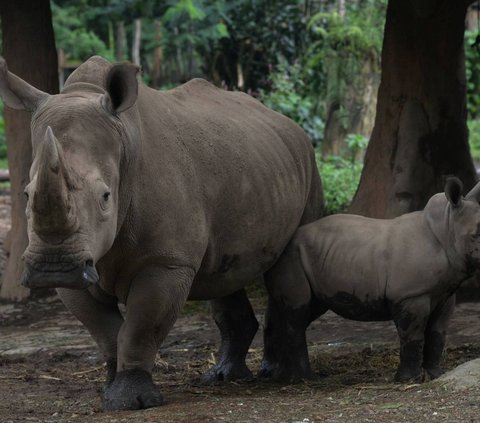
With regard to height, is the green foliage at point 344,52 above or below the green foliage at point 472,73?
above

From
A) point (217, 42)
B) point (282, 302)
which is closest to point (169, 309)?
point (282, 302)

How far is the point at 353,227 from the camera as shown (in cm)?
657

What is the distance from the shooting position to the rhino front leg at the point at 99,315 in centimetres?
597

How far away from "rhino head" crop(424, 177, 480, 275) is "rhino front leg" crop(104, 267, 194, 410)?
1396 mm

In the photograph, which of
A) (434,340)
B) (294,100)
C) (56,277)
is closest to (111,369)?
(56,277)

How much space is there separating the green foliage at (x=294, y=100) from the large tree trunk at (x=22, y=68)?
818 cm

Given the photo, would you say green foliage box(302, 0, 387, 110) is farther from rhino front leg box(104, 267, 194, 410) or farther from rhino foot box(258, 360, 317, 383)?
rhino front leg box(104, 267, 194, 410)

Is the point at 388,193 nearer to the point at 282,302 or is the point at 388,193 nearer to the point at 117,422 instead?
the point at 282,302

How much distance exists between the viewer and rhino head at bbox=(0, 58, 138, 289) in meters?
4.75

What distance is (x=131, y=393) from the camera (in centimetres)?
571

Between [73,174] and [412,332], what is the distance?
7.02ft

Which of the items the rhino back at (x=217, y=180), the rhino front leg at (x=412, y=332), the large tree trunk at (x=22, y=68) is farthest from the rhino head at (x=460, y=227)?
the large tree trunk at (x=22, y=68)

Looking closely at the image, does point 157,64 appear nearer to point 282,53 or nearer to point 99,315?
point 282,53

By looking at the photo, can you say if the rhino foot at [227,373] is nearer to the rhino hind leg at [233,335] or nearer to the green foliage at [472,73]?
the rhino hind leg at [233,335]
